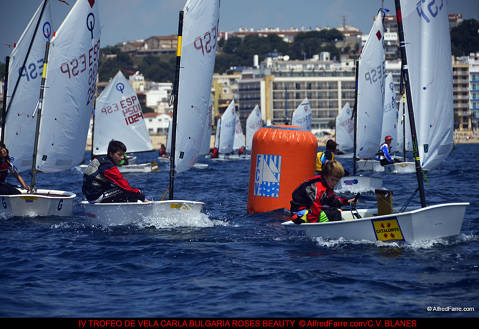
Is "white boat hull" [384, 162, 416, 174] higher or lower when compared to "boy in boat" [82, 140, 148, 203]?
higher

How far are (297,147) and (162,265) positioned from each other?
5.47 metres

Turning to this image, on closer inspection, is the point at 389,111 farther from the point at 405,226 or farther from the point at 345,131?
the point at 405,226

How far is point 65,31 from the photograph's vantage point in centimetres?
1689

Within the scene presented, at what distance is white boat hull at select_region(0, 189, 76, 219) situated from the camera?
575 inches

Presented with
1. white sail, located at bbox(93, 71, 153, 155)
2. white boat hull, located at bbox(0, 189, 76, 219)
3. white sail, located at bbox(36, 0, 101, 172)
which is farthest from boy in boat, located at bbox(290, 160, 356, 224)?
white sail, located at bbox(93, 71, 153, 155)

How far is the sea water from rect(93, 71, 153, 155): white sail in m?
21.8

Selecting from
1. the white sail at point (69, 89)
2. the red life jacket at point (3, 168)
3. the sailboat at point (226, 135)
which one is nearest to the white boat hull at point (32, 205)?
the red life jacket at point (3, 168)

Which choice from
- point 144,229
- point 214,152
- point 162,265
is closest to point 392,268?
point 162,265

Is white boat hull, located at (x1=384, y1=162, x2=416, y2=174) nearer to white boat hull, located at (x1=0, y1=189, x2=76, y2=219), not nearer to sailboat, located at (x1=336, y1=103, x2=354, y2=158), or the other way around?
white boat hull, located at (x1=0, y1=189, x2=76, y2=219)

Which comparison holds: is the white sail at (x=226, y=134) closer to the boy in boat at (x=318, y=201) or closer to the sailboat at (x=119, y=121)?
the sailboat at (x=119, y=121)

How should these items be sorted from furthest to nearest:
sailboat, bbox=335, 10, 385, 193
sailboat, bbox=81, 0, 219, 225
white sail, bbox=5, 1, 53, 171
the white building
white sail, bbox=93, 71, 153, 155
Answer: the white building
white sail, bbox=93, 71, 153, 155
sailboat, bbox=335, 10, 385, 193
white sail, bbox=5, 1, 53, 171
sailboat, bbox=81, 0, 219, 225

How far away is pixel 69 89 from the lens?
17.0 metres
